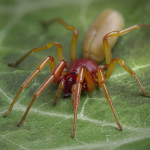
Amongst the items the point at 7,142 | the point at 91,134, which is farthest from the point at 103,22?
the point at 7,142

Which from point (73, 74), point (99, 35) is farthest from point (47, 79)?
point (99, 35)

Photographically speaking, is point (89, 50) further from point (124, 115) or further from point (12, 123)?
point (12, 123)

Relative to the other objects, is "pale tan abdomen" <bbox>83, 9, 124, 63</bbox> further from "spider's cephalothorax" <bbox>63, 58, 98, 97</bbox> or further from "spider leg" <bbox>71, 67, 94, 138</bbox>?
"spider leg" <bbox>71, 67, 94, 138</bbox>

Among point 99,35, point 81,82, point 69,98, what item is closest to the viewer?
point 81,82

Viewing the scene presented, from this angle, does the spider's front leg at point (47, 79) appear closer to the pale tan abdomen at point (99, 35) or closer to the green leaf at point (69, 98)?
the green leaf at point (69, 98)

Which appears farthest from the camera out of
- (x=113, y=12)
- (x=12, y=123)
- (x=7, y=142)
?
(x=113, y=12)

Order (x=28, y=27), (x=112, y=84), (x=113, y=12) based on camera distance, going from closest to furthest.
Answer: (x=112, y=84), (x=113, y=12), (x=28, y=27)

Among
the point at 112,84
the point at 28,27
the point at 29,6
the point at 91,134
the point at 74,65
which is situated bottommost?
the point at 91,134

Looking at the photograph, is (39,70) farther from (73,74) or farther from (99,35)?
(99,35)
